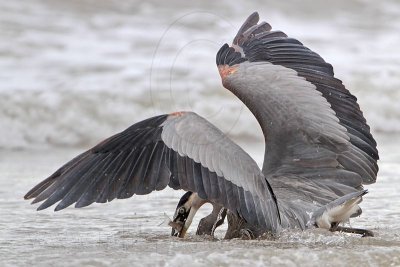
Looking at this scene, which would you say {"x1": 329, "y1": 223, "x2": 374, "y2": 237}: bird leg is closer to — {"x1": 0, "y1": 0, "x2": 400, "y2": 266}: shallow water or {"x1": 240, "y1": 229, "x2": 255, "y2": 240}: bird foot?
{"x1": 0, "y1": 0, "x2": 400, "y2": 266}: shallow water

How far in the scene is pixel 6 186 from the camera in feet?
27.3

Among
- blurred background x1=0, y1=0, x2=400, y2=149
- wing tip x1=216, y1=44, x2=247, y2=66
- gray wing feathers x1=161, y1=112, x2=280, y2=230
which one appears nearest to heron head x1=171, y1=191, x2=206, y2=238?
gray wing feathers x1=161, y1=112, x2=280, y2=230

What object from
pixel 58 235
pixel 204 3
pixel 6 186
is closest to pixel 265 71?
pixel 58 235

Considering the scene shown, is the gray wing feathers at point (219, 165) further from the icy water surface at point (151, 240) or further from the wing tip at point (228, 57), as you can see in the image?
the wing tip at point (228, 57)

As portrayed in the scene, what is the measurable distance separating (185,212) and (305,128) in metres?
1.07

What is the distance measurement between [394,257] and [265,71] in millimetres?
2000

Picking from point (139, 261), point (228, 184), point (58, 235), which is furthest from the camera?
point (58, 235)

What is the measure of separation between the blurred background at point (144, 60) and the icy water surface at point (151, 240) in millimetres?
2799

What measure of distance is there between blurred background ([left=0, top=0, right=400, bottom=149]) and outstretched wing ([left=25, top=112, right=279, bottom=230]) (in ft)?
15.2

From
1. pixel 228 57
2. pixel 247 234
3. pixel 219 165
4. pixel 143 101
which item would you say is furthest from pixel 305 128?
pixel 143 101

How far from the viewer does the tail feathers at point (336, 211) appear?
19.9ft

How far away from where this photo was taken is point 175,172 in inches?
230

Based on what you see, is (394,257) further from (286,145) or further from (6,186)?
(6,186)

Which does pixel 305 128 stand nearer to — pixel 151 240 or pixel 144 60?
pixel 151 240
